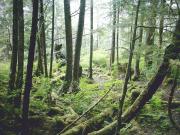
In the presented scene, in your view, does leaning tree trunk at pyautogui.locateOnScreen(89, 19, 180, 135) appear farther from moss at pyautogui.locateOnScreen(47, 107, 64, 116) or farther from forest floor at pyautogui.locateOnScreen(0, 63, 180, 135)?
moss at pyautogui.locateOnScreen(47, 107, 64, 116)

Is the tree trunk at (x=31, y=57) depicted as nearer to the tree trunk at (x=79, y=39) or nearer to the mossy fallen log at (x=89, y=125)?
the mossy fallen log at (x=89, y=125)

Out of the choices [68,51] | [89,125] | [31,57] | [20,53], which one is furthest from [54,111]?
[31,57]

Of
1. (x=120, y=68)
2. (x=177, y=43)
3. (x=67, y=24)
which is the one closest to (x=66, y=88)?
(x=67, y=24)

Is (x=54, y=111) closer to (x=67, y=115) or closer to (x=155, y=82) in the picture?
(x=67, y=115)

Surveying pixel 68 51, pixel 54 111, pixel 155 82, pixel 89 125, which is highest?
pixel 68 51

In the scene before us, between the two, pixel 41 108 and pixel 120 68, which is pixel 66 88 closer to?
pixel 41 108

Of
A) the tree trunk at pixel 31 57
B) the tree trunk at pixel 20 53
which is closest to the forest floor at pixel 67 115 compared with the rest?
the tree trunk at pixel 20 53

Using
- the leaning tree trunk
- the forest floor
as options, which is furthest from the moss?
the leaning tree trunk

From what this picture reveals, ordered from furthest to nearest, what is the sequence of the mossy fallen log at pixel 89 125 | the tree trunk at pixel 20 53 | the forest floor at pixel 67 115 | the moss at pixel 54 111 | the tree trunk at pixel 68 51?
the tree trunk at pixel 68 51 < the moss at pixel 54 111 < the tree trunk at pixel 20 53 < the forest floor at pixel 67 115 < the mossy fallen log at pixel 89 125

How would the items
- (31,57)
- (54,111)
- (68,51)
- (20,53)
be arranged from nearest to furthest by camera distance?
1. (31,57)
2. (20,53)
3. (54,111)
4. (68,51)

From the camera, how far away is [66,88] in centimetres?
1277

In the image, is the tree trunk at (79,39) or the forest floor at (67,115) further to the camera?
the tree trunk at (79,39)

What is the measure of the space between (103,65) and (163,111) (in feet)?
69.3

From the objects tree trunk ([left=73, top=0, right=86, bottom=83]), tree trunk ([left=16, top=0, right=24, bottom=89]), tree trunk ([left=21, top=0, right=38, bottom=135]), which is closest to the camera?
tree trunk ([left=21, top=0, right=38, bottom=135])
